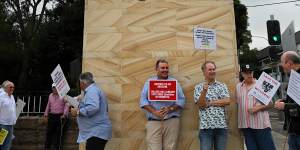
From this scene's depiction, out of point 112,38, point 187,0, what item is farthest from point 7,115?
point 187,0

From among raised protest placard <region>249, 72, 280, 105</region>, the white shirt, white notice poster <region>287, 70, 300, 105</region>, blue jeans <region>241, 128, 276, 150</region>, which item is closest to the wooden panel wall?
blue jeans <region>241, 128, 276, 150</region>

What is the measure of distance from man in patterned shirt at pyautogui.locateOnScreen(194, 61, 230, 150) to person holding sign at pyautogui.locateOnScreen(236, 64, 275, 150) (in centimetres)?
35

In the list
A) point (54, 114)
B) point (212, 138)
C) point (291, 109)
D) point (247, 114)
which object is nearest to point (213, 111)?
point (212, 138)

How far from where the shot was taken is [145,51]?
5.99 m

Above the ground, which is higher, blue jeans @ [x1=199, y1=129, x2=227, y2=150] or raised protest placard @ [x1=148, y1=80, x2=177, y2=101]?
raised protest placard @ [x1=148, y1=80, x2=177, y2=101]

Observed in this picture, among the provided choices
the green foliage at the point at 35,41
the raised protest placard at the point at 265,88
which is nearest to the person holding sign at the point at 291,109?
the raised protest placard at the point at 265,88

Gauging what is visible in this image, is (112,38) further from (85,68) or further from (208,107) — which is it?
(208,107)

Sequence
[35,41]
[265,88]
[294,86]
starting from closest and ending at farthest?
[294,86], [265,88], [35,41]

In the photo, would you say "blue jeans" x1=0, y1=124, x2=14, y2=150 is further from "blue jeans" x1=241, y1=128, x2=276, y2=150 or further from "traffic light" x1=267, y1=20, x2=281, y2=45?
"traffic light" x1=267, y1=20, x2=281, y2=45

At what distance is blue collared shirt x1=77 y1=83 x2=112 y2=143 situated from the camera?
4723mm

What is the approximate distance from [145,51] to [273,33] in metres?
5.50

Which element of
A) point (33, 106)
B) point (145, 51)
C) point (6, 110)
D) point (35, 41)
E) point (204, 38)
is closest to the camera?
point (204, 38)

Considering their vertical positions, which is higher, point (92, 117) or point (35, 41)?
Result: point (35, 41)

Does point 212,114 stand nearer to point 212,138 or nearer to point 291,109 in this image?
point 212,138
